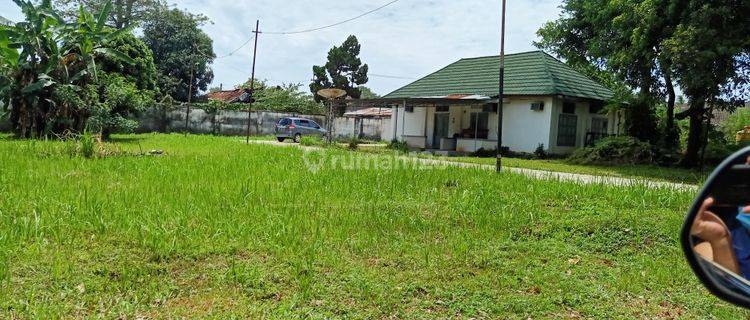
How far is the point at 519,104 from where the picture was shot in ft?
67.4

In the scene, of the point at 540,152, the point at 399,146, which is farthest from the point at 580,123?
the point at 399,146

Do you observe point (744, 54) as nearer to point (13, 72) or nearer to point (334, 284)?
point (334, 284)

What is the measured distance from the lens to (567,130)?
2028 cm

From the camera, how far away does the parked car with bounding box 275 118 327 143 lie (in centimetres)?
2736

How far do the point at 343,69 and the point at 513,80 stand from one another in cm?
2822

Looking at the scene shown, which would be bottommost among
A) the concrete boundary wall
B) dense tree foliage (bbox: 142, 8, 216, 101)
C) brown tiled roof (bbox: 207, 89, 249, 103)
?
the concrete boundary wall

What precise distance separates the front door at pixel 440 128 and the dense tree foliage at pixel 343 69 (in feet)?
79.5

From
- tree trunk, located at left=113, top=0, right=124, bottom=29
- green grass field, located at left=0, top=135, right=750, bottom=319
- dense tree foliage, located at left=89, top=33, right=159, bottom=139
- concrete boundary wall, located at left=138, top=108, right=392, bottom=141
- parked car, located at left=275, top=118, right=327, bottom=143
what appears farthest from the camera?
tree trunk, located at left=113, top=0, right=124, bottom=29

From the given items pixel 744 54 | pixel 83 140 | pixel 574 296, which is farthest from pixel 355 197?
pixel 744 54

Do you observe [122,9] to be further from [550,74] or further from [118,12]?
[550,74]

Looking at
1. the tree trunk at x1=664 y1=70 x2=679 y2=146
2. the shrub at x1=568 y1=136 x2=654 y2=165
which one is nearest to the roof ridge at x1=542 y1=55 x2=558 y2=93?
the shrub at x1=568 y1=136 x2=654 y2=165

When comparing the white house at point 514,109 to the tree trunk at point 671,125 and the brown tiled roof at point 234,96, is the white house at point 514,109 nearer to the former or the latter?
the tree trunk at point 671,125

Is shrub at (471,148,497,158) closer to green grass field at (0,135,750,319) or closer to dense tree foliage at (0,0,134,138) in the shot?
green grass field at (0,135,750,319)

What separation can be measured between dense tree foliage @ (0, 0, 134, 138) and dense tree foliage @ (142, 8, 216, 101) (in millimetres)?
20091
